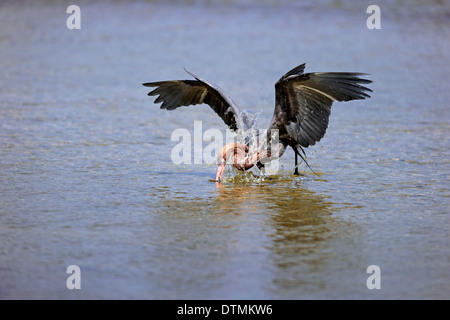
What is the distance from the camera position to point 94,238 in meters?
6.16

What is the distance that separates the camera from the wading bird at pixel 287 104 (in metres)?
7.77

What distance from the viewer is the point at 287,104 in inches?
317

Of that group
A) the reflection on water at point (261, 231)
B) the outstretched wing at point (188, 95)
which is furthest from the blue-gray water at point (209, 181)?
the outstretched wing at point (188, 95)

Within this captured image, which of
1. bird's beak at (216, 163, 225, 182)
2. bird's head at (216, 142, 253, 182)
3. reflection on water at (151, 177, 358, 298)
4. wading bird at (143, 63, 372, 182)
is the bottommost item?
reflection on water at (151, 177, 358, 298)

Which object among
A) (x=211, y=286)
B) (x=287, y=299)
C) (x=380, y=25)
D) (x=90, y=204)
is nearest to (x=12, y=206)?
(x=90, y=204)

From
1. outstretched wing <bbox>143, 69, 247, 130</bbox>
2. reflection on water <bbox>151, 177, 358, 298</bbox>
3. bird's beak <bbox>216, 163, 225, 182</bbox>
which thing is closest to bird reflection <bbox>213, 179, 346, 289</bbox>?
reflection on water <bbox>151, 177, 358, 298</bbox>

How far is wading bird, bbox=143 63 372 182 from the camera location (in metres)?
7.77

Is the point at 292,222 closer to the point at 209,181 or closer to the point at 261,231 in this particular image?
the point at 261,231

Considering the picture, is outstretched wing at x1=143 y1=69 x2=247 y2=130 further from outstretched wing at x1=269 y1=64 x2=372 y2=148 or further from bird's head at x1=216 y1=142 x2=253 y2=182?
outstretched wing at x1=269 y1=64 x2=372 y2=148

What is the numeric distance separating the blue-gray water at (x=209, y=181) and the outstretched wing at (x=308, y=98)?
23.1 inches

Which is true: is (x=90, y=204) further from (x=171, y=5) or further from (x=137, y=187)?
(x=171, y=5)

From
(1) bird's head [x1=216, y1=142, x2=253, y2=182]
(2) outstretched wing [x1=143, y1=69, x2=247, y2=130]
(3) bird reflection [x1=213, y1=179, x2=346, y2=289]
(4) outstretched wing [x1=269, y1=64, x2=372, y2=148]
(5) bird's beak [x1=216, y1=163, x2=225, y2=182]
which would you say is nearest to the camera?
(3) bird reflection [x1=213, y1=179, x2=346, y2=289]

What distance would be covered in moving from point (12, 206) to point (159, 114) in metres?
4.67

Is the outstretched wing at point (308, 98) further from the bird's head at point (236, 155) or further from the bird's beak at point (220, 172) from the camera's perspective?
the bird's beak at point (220, 172)
